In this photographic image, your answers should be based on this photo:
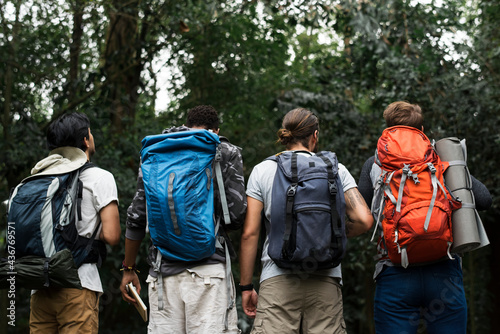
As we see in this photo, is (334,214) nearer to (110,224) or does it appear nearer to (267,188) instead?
(267,188)

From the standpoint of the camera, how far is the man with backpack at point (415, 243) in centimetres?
307

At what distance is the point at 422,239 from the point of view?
10.00 ft

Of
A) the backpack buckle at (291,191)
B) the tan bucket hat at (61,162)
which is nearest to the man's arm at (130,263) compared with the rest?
the tan bucket hat at (61,162)

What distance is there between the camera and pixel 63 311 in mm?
3215

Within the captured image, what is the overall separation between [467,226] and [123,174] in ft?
17.4

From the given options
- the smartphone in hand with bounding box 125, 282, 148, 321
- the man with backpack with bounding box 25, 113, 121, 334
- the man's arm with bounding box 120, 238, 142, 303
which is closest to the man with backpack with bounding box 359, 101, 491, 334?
the smartphone in hand with bounding box 125, 282, 148, 321

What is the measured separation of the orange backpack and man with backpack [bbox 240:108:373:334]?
16 cm

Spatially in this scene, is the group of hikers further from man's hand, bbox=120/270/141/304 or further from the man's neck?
man's hand, bbox=120/270/141/304

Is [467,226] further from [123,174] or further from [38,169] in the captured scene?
[123,174]

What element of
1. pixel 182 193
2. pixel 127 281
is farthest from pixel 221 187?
pixel 127 281

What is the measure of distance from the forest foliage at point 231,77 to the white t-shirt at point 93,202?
148 inches

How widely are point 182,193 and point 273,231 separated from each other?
54 cm

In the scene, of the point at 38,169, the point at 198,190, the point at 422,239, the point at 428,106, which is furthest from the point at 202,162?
the point at 428,106

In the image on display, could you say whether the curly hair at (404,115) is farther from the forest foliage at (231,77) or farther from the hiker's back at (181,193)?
the forest foliage at (231,77)
